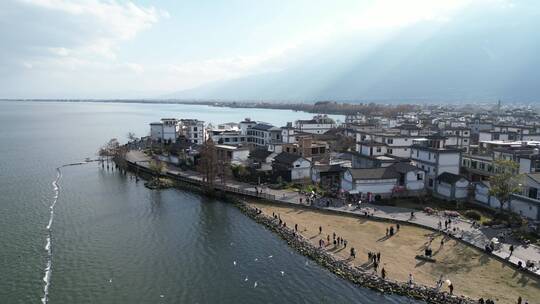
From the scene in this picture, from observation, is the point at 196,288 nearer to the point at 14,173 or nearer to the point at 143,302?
the point at 143,302

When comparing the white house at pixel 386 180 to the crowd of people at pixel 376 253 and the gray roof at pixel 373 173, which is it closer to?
the gray roof at pixel 373 173

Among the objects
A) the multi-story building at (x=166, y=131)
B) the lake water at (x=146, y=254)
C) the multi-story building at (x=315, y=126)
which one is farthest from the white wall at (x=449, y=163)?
the multi-story building at (x=166, y=131)

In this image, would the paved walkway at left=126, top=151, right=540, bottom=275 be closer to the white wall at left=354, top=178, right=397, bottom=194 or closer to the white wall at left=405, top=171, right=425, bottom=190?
the white wall at left=354, top=178, right=397, bottom=194

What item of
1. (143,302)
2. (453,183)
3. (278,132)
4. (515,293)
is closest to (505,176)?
(453,183)

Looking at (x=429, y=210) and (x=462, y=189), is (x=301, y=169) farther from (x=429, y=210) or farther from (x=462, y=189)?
(x=462, y=189)

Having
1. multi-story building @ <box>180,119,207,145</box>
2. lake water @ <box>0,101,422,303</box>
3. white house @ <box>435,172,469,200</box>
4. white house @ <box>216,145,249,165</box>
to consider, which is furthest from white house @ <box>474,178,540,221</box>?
multi-story building @ <box>180,119,207,145</box>

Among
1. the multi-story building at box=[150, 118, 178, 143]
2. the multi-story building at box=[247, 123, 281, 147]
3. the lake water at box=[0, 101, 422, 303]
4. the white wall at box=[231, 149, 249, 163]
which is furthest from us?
the multi-story building at box=[150, 118, 178, 143]
